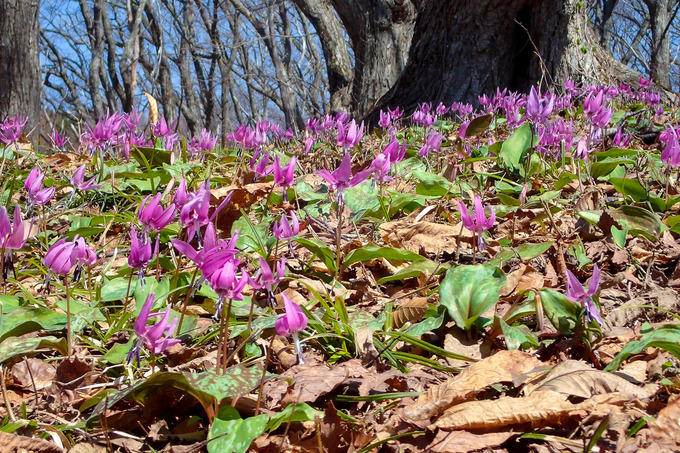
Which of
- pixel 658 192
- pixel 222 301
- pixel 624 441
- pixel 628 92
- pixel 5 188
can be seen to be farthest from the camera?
pixel 628 92

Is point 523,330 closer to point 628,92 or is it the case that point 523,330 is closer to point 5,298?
point 5,298

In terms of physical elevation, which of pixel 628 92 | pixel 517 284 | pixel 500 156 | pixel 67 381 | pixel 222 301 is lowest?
pixel 67 381

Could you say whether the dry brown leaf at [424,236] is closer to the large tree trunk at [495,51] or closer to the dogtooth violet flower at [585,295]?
the dogtooth violet flower at [585,295]

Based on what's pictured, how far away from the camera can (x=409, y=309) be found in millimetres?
1563

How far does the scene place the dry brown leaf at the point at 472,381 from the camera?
111 cm

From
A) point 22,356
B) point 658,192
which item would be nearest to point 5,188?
point 22,356

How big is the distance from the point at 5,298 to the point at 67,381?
0.41m

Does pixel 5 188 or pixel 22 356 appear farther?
pixel 5 188

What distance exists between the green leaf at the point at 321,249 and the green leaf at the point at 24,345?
689mm

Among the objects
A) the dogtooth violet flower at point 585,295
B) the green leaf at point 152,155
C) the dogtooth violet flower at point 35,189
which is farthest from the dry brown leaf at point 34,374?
the green leaf at point 152,155

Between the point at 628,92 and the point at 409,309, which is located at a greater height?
the point at 628,92

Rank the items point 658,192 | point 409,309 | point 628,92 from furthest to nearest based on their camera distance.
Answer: point 628,92, point 658,192, point 409,309

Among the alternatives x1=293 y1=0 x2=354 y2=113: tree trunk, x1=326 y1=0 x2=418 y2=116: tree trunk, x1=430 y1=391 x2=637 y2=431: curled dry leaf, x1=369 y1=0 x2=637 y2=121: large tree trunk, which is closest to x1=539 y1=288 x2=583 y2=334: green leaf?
x1=430 y1=391 x2=637 y2=431: curled dry leaf

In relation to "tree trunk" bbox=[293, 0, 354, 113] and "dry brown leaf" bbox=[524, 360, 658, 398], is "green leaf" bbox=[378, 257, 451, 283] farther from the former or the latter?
"tree trunk" bbox=[293, 0, 354, 113]
